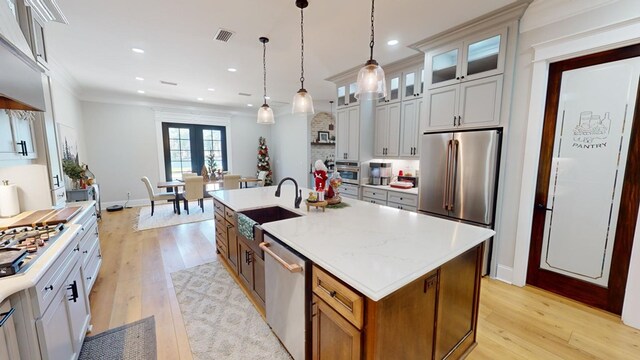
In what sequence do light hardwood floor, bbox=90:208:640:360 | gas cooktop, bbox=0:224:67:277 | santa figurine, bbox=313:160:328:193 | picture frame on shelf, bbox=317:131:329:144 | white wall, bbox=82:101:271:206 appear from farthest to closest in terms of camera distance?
picture frame on shelf, bbox=317:131:329:144 < white wall, bbox=82:101:271:206 < santa figurine, bbox=313:160:328:193 < light hardwood floor, bbox=90:208:640:360 < gas cooktop, bbox=0:224:67:277

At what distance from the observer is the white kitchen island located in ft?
3.66

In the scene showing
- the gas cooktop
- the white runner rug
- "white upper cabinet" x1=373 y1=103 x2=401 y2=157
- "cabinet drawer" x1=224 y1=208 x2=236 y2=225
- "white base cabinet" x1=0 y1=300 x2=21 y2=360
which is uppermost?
"white upper cabinet" x1=373 y1=103 x2=401 y2=157

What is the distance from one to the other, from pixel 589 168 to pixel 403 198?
1.91m

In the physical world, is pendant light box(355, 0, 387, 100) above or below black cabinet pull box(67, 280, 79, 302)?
above

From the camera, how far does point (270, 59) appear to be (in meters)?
3.66

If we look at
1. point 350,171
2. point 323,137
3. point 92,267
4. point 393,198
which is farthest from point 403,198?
point 323,137

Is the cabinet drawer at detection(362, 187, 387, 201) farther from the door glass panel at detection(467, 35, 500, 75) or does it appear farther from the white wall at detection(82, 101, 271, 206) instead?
the white wall at detection(82, 101, 271, 206)

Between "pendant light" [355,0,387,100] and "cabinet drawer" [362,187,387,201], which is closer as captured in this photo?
"pendant light" [355,0,387,100]

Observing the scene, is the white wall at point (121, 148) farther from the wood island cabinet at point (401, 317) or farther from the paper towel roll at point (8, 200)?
the wood island cabinet at point (401, 317)

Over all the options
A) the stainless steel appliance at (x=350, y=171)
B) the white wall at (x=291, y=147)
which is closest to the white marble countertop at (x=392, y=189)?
the stainless steel appliance at (x=350, y=171)

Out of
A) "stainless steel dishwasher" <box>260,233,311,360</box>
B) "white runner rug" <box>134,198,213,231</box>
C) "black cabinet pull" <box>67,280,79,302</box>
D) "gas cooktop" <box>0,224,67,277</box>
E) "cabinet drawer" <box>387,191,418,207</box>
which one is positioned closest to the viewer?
"gas cooktop" <box>0,224,67,277</box>

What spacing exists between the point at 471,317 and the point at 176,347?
222cm

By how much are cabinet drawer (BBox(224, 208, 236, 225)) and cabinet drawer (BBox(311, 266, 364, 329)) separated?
1.44m

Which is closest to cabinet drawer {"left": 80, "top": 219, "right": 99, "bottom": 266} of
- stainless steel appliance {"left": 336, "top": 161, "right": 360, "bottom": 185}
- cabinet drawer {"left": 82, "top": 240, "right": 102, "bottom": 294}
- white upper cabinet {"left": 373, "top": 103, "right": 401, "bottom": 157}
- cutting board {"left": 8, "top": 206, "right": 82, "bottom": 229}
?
cabinet drawer {"left": 82, "top": 240, "right": 102, "bottom": 294}
